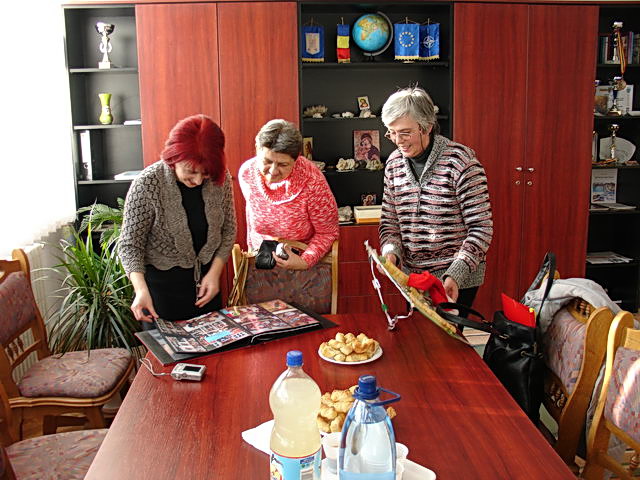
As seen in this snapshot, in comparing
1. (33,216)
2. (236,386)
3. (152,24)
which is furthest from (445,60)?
(236,386)

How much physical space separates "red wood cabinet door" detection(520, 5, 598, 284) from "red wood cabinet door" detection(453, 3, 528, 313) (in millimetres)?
73

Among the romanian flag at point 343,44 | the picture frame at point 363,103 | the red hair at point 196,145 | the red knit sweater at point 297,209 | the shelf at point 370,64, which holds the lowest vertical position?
the red knit sweater at point 297,209

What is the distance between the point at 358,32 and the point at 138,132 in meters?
1.57

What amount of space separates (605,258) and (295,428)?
3.93 meters

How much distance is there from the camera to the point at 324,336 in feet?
6.57

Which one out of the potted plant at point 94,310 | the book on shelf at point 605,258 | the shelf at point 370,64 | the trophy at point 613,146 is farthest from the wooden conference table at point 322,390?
the trophy at point 613,146

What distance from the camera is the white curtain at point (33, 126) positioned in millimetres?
3131

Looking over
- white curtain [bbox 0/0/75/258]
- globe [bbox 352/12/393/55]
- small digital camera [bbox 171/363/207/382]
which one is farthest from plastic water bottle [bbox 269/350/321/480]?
globe [bbox 352/12/393/55]

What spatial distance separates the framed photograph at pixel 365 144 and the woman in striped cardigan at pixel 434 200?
1876 millimetres

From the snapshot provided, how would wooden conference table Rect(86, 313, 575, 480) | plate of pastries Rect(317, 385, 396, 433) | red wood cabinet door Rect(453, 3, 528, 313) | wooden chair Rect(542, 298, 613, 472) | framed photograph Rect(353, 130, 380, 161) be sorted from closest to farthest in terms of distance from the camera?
wooden conference table Rect(86, 313, 575, 480) → plate of pastries Rect(317, 385, 396, 433) → wooden chair Rect(542, 298, 613, 472) → red wood cabinet door Rect(453, 3, 528, 313) → framed photograph Rect(353, 130, 380, 161)

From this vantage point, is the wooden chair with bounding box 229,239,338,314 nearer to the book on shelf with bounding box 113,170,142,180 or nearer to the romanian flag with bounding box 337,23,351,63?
the book on shelf with bounding box 113,170,142,180

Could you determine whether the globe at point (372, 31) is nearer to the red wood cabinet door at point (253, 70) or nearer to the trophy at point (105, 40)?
the red wood cabinet door at point (253, 70)

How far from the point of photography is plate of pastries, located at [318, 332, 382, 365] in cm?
176

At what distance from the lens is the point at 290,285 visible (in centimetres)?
249
